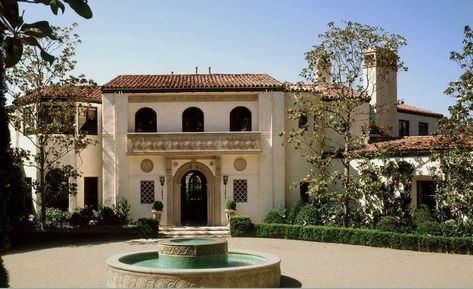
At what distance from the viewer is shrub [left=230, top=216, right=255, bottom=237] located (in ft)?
78.4

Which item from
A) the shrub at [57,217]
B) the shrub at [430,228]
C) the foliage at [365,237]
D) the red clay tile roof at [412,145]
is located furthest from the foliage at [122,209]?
the shrub at [430,228]

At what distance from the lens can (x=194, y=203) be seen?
30672mm

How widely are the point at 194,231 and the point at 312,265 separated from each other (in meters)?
9.90

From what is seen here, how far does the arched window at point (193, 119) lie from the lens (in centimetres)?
2702

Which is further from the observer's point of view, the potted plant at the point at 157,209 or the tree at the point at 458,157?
the potted plant at the point at 157,209

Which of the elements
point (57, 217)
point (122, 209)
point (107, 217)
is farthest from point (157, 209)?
point (57, 217)

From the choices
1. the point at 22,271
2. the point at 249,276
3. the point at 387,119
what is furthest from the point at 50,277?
the point at 387,119

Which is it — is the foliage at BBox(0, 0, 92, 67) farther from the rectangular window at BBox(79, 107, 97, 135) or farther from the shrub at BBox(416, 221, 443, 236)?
the rectangular window at BBox(79, 107, 97, 135)

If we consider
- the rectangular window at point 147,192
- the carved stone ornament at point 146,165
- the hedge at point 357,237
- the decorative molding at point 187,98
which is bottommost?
the hedge at point 357,237

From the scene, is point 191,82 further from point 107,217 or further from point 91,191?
point 107,217

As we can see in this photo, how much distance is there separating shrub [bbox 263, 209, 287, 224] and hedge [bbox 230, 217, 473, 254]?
642mm

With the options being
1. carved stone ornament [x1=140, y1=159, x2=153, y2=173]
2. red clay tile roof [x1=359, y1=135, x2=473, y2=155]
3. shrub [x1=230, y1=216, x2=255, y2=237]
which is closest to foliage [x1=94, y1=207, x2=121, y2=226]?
carved stone ornament [x1=140, y1=159, x2=153, y2=173]

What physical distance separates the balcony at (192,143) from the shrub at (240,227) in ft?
13.0

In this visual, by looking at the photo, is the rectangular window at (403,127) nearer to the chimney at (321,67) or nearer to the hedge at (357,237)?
the chimney at (321,67)
